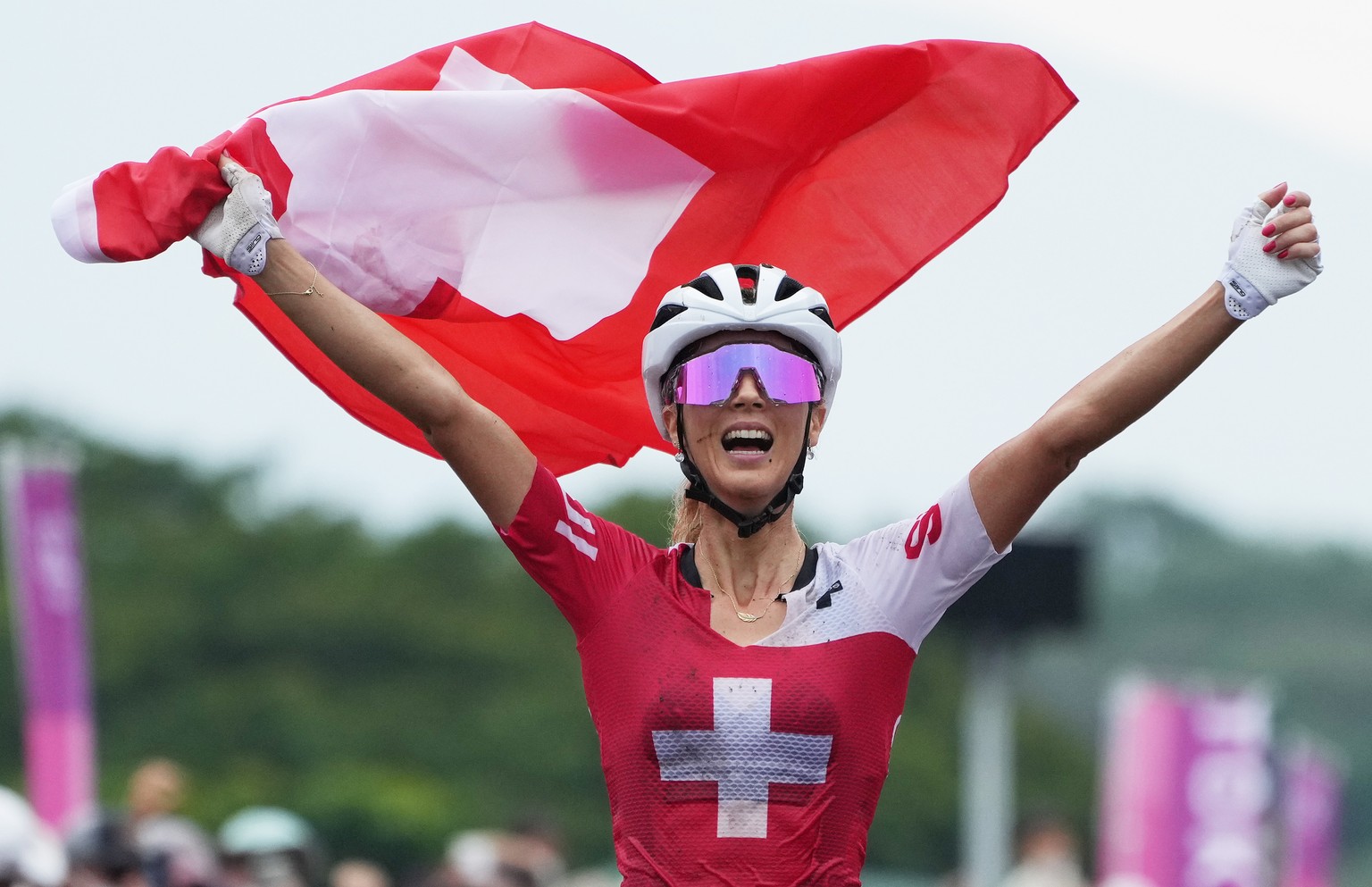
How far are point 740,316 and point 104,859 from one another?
5166mm

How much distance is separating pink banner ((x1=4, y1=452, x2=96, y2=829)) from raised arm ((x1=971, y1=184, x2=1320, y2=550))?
10705 mm

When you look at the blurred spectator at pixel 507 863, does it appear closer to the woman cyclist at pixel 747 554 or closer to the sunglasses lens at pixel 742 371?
the woman cyclist at pixel 747 554

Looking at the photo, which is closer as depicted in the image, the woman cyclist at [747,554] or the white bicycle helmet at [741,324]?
the woman cyclist at [747,554]

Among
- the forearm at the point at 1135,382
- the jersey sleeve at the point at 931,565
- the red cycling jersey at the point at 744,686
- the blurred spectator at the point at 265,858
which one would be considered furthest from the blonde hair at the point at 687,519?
the blurred spectator at the point at 265,858

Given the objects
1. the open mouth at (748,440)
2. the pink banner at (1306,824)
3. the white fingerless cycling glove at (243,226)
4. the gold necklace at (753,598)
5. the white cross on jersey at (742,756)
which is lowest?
the pink banner at (1306,824)

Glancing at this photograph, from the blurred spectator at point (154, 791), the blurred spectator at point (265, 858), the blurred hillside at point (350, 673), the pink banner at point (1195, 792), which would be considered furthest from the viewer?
the blurred hillside at point (350, 673)

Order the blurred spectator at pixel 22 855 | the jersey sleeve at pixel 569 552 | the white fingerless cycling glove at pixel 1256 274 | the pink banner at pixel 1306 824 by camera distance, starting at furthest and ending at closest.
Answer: the pink banner at pixel 1306 824 → the blurred spectator at pixel 22 855 → the jersey sleeve at pixel 569 552 → the white fingerless cycling glove at pixel 1256 274

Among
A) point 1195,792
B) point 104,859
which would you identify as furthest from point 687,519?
point 1195,792

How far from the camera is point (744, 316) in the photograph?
5449 mm

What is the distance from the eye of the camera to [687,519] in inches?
231

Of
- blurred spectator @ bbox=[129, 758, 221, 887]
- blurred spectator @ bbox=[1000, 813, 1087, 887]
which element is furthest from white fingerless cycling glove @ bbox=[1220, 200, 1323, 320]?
blurred spectator @ bbox=[1000, 813, 1087, 887]

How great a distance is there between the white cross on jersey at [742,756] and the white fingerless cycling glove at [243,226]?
1.53 meters

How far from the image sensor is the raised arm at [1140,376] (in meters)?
5.22

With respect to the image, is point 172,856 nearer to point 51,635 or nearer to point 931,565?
point 51,635
